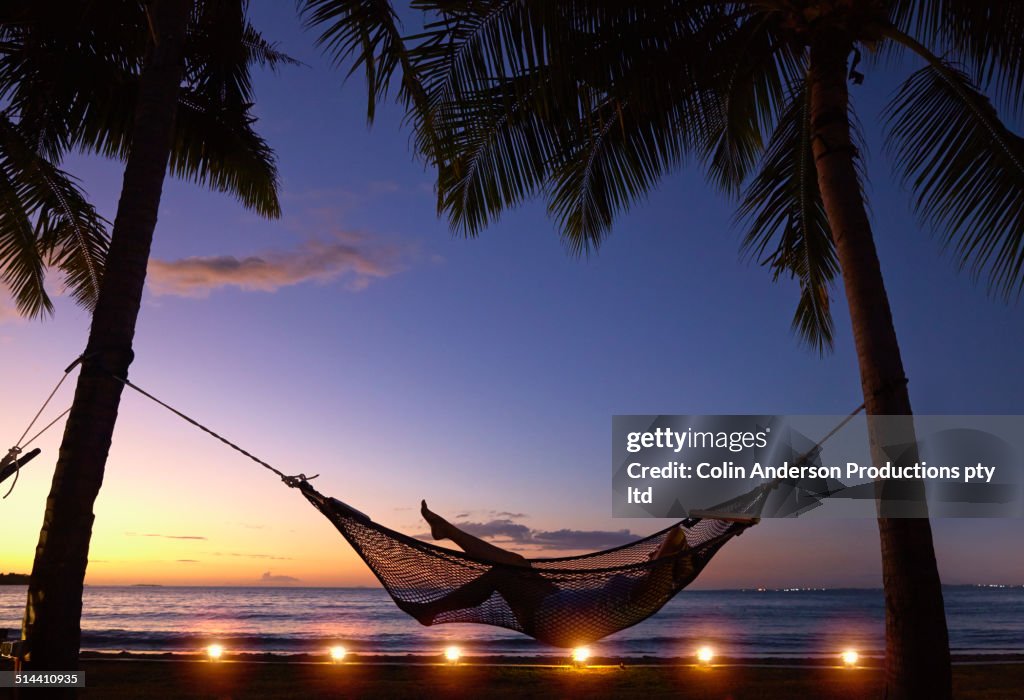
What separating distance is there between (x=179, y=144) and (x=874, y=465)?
4.73 metres

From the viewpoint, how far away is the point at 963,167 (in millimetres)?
3543

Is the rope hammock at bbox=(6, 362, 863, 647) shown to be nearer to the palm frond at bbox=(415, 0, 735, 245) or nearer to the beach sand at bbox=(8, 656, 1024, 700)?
the palm frond at bbox=(415, 0, 735, 245)

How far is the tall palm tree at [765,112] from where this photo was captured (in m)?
2.96

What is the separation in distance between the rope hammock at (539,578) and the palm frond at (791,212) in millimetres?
1844

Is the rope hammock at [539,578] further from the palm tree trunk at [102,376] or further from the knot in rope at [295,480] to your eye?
the palm tree trunk at [102,376]

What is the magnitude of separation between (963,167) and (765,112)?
1320mm

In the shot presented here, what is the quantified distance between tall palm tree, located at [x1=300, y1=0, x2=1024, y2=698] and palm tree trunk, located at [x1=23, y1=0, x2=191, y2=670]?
2.23 feet

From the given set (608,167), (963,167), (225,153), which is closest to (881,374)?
(963,167)

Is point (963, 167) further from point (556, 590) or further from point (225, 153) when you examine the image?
point (225, 153)

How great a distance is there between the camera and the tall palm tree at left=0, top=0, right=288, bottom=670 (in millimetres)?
2609

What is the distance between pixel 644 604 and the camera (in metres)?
3.24

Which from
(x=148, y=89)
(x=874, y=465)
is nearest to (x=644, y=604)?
(x=874, y=465)

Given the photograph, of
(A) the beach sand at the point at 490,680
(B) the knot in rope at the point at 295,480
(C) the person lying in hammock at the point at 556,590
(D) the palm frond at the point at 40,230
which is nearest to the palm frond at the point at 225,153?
(D) the palm frond at the point at 40,230

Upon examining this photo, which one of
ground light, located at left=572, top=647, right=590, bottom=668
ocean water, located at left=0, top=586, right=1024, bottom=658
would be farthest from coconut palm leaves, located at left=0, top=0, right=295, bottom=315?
ocean water, located at left=0, top=586, right=1024, bottom=658
